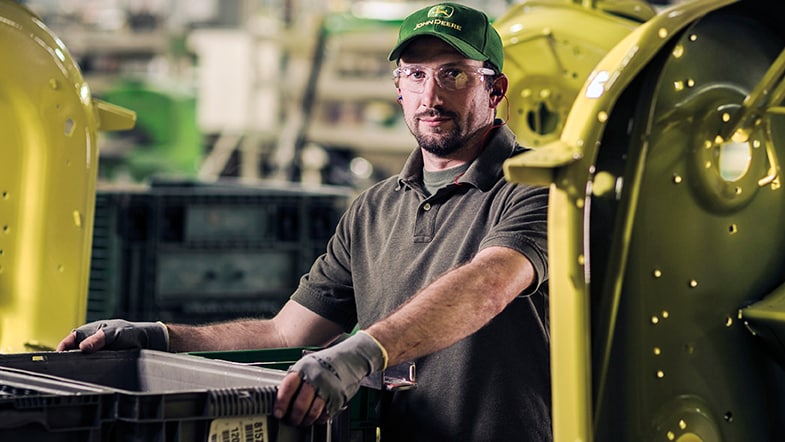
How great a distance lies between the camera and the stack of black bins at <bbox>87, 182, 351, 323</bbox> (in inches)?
224

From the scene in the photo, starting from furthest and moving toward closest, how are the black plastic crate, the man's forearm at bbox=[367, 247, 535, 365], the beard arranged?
the beard < the man's forearm at bbox=[367, 247, 535, 365] < the black plastic crate

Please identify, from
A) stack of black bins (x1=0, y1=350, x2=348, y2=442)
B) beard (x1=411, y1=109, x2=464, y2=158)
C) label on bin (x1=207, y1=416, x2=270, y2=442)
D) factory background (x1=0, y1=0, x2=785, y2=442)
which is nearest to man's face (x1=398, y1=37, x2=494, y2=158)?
beard (x1=411, y1=109, x2=464, y2=158)

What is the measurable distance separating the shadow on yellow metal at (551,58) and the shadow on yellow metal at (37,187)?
154 cm

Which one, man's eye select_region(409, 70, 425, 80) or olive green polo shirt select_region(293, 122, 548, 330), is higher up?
man's eye select_region(409, 70, 425, 80)

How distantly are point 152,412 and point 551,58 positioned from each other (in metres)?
2.54

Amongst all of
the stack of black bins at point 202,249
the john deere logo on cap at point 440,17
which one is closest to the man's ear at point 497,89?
the john deere logo on cap at point 440,17

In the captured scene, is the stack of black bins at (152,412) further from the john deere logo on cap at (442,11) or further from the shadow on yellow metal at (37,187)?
the shadow on yellow metal at (37,187)

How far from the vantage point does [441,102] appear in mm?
3201

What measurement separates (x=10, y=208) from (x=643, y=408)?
7.20 feet

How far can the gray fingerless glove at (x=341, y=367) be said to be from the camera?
2.40 metres

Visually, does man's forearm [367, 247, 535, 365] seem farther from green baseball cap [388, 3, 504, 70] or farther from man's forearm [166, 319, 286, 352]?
man's forearm [166, 319, 286, 352]

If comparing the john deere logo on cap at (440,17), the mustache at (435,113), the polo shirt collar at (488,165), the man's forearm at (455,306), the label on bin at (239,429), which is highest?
the john deere logo on cap at (440,17)

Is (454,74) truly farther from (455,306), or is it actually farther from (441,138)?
(455,306)

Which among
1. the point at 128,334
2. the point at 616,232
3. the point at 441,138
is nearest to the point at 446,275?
the point at 616,232
